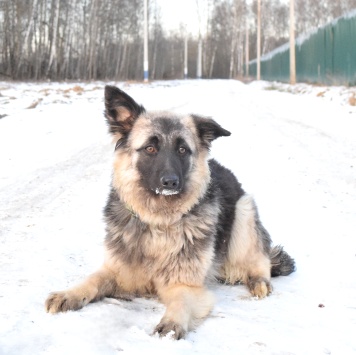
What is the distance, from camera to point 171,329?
117 inches

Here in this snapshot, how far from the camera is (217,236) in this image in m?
4.27

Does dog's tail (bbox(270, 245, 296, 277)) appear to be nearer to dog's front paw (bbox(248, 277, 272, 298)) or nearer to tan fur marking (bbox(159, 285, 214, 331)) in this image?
dog's front paw (bbox(248, 277, 272, 298))

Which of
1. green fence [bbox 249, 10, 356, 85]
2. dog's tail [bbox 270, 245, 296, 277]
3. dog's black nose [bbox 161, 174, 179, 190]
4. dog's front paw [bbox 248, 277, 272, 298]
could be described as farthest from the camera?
green fence [bbox 249, 10, 356, 85]

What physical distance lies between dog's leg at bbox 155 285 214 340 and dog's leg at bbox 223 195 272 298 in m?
0.86

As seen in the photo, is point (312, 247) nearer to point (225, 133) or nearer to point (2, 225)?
point (225, 133)

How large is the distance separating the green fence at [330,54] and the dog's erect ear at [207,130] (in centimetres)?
2368

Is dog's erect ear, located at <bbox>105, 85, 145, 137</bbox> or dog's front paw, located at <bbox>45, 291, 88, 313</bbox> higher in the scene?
dog's erect ear, located at <bbox>105, 85, 145, 137</bbox>

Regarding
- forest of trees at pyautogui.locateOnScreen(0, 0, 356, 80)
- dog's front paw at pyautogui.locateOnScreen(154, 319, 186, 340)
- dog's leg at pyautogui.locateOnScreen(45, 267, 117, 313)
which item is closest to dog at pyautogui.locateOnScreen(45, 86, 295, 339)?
dog's leg at pyautogui.locateOnScreen(45, 267, 117, 313)

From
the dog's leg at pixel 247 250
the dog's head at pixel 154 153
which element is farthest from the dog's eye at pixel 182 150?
the dog's leg at pixel 247 250

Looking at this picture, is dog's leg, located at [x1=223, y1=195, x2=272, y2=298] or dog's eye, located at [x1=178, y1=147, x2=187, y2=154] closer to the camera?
dog's eye, located at [x1=178, y1=147, x2=187, y2=154]

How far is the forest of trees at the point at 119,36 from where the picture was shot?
148 ft

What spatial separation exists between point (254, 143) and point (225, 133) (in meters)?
7.39

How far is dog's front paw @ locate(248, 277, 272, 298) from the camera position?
401cm

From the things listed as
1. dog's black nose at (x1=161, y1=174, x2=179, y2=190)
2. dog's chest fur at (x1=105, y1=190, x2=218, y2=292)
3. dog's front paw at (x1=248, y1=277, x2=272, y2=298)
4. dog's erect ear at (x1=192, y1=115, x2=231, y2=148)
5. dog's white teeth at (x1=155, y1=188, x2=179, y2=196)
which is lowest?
dog's front paw at (x1=248, y1=277, x2=272, y2=298)
